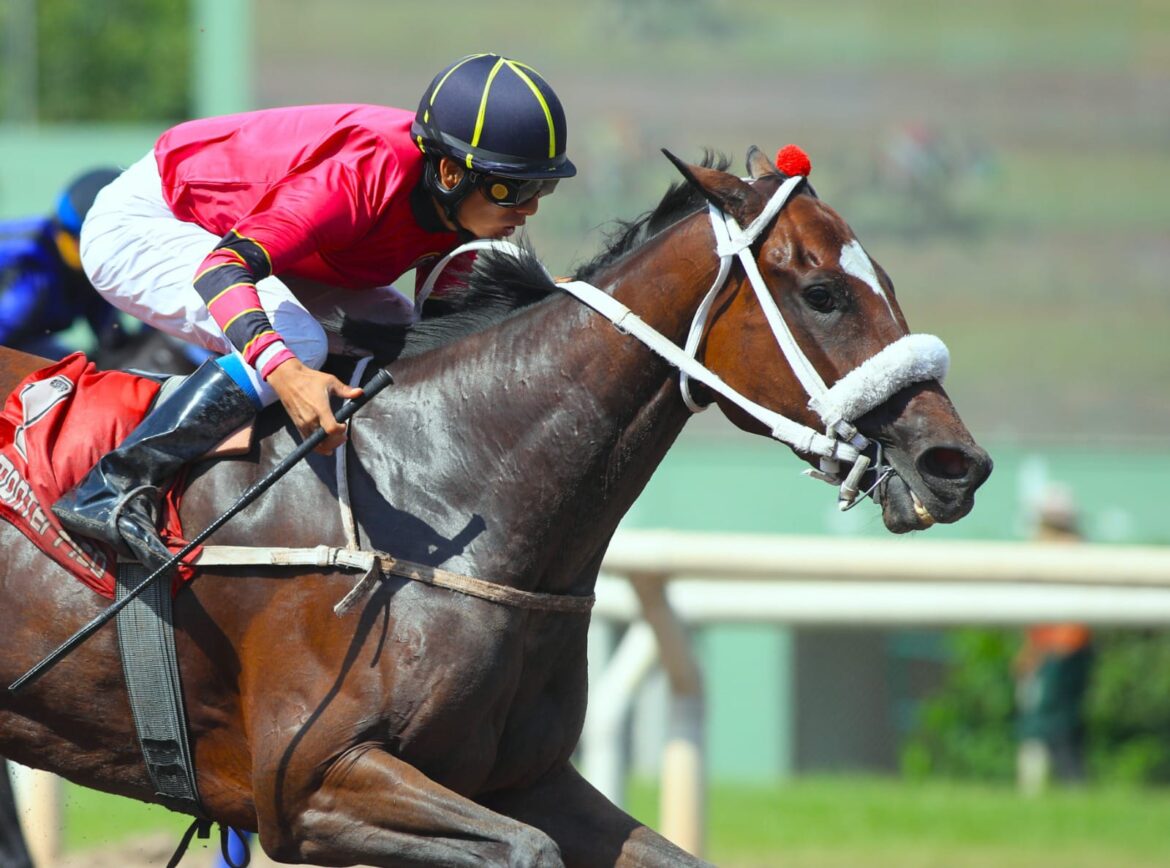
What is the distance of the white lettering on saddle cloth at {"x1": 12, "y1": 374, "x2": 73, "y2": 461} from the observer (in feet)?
12.4

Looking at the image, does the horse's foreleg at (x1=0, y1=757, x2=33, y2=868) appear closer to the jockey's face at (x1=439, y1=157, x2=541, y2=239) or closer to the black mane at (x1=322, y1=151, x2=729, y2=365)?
the black mane at (x1=322, y1=151, x2=729, y2=365)

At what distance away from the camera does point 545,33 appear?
1695 centimetres

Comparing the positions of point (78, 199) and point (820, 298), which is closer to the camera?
point (820, 298)

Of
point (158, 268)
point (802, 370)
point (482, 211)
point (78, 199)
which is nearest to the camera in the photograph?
point (802, 370)

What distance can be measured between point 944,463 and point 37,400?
1960mm

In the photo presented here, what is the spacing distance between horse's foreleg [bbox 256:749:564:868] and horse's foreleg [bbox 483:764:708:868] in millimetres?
322

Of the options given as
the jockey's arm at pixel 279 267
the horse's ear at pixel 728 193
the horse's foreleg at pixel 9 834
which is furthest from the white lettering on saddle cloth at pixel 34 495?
the horse's ear at pixel 728 193

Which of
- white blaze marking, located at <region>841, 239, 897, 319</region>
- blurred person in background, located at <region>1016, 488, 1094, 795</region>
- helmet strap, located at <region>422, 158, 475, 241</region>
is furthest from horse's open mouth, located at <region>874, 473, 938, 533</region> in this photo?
blurred person in background, located at <region>1016, 488, 1094, 795</region>

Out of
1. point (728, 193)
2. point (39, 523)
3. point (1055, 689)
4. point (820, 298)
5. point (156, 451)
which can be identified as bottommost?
point (1055, 689)

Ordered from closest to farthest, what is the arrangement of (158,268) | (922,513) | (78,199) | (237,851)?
(922,513) < (158,268) < (237,851) < (78,199)

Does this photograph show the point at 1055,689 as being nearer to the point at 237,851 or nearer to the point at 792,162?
the point at 237,851

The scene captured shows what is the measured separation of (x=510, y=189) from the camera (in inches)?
148

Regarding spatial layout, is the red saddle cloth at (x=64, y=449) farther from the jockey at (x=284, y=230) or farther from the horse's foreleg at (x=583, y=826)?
the horse's foreleg at (x=583, y=826)

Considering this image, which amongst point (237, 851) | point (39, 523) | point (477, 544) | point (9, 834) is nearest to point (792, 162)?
point (477, 544)
